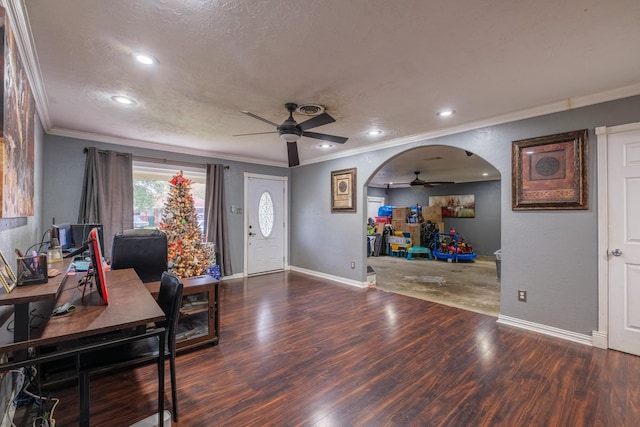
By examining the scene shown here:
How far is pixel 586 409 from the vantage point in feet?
6.40

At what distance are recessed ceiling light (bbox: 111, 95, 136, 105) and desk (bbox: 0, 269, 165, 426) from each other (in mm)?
2033

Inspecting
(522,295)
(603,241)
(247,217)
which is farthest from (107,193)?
(603,241)

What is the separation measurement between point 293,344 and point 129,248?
→ 189 cm

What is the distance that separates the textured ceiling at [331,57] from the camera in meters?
1.70

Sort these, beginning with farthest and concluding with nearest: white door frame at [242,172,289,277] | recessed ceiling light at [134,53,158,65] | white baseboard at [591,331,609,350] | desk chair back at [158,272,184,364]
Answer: white door frame at [242,172,289,277], white baseboard at [591,331,609,350], recessed ceiling light at [134,53,158,65], desk chair back at [158,272,184,364]

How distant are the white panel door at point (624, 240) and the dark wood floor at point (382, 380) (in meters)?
0.25

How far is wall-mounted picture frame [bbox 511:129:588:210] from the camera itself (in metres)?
2.93

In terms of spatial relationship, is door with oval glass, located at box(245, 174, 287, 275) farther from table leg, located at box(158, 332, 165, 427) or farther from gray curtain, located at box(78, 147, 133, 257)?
table leg, located at box(158, 332, 165, 427)

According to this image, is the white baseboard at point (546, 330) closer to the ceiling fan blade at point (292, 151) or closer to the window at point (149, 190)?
the ceiling fan blade at point (292, 151)

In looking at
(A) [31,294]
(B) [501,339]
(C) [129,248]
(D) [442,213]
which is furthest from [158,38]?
(D) [442,213]

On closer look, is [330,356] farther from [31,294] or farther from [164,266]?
[31,294]

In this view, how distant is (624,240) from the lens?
275 centimetres

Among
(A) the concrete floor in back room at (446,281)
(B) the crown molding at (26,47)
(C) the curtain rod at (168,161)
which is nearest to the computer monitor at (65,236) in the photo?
(B) the crown molding at (26,47)

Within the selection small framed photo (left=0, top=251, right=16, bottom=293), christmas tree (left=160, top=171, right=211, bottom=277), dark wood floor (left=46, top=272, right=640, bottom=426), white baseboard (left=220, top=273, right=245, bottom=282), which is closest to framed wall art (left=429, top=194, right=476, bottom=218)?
dark wood floor (left=46, top=272, right=640, bottom=426)
